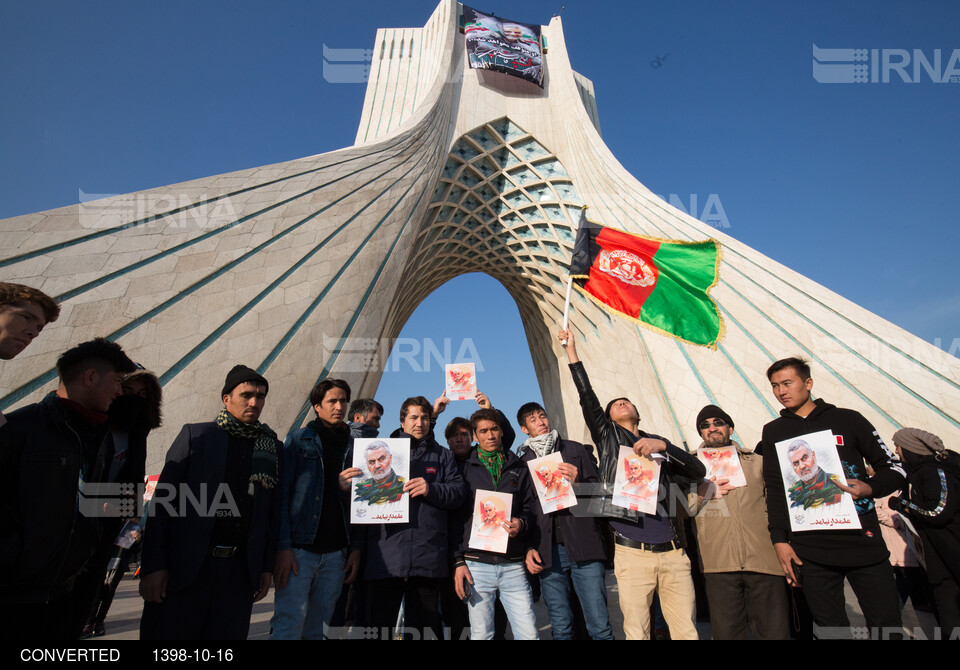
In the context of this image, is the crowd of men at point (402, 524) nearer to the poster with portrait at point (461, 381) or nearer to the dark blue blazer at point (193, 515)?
the dark blue blazer at point (193, 515)

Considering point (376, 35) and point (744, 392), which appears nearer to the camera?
point (744, 392)

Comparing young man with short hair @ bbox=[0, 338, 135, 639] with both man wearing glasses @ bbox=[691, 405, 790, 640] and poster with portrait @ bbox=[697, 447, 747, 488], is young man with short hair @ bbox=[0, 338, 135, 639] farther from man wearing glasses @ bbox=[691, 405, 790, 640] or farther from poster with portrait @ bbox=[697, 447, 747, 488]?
poster with portrait @ bbox=[697, 447, 747, 488]

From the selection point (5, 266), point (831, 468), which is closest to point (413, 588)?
point (831, 468)

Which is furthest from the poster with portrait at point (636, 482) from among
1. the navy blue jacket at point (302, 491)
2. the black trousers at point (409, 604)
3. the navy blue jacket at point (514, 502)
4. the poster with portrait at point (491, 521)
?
the navy blue jacket at point (302, 491)

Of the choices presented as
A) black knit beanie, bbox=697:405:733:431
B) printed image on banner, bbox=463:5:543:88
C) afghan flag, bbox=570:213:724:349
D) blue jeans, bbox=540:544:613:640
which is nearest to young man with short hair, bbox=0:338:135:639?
blue jeans, bbox=540:544:613:640

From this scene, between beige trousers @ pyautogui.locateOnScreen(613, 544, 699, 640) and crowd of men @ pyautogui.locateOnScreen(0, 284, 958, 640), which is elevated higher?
crowd of men @ pyautogui.locateOnScreen(0, 284, 958, 640)

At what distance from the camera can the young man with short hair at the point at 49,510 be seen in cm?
177

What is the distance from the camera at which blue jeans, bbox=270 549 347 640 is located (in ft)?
8.81

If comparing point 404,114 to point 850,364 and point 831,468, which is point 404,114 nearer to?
point 850,364

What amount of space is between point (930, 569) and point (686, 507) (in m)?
1.51

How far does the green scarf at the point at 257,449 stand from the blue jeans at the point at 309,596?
1.77 ft

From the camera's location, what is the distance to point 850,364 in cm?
829

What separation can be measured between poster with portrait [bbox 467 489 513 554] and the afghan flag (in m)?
3.29

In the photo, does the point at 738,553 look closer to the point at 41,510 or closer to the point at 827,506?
the point at 827,506
